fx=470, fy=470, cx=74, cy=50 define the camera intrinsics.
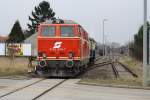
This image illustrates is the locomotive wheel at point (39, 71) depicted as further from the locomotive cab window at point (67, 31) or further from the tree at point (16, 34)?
the tree at point (16, 34)

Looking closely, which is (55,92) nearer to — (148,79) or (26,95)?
(26,95)

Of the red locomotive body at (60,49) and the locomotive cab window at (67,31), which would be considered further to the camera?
the locomotive cab window at (67,31)

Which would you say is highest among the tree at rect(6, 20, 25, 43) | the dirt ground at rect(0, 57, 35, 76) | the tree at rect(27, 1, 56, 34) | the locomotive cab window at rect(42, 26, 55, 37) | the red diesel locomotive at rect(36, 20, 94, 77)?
the tree at rect(27, 1, 56, 34)

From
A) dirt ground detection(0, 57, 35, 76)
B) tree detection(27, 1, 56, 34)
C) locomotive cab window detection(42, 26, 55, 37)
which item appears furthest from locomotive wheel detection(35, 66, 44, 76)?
tree detection(27, 1, 56, 34)

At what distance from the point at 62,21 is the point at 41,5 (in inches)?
3895

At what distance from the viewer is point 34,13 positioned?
12731cm

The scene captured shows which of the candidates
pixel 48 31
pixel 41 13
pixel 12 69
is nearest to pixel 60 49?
pixel 48 31

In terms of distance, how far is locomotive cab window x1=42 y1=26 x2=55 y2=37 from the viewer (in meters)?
28.9

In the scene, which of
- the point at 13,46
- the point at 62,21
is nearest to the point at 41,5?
the point at 13,46

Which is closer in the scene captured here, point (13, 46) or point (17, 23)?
point (13, 46)

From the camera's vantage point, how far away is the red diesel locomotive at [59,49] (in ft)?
92.6

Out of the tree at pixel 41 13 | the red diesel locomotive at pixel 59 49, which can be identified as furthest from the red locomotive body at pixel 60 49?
the tree at pixel 41 13

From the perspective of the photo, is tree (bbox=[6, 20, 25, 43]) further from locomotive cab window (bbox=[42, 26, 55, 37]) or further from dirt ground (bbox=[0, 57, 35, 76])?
locomotive cab window (bbox=[42, 26, 55, 37])

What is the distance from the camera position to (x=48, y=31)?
2905 cm
